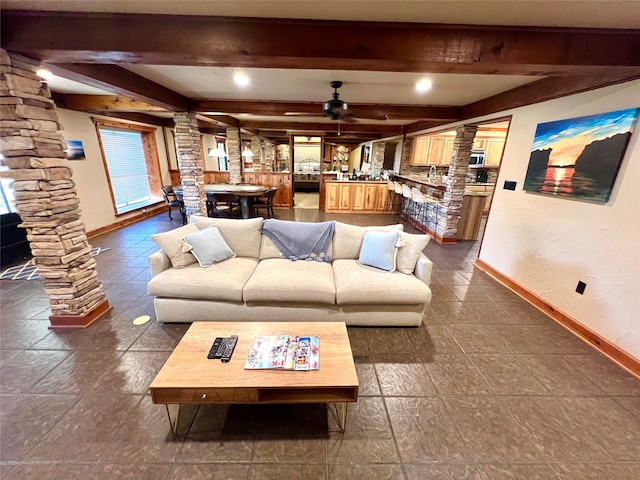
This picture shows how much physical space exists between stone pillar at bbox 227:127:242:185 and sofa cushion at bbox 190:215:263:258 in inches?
174

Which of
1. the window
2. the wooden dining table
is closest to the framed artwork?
the window

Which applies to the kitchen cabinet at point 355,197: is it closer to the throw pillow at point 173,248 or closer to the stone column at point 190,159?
the stone column at point 190,159

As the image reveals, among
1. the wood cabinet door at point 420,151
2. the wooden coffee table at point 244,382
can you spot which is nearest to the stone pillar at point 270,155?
the wood cabinet door at point 420,151

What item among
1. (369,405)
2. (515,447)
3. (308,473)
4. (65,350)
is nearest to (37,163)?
(65,350)

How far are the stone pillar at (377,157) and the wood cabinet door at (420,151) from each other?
1745 millimetres

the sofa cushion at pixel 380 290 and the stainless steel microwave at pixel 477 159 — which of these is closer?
the sofa cushion at pixel 380 290

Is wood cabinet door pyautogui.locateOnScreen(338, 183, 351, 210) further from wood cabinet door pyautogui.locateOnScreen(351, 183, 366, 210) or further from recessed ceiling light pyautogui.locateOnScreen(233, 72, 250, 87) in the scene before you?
recessed ceiling light pyautogui.locateOnScreen(233, 72, 250, 87)

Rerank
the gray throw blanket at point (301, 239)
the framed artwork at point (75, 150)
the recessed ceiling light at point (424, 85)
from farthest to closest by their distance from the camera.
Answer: the framed artwork at point (75, 150) < the recessed ceiling light at point (424, 85) < the gray throw blanket at point (301, 239)

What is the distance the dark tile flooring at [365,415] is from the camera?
1.37 metres

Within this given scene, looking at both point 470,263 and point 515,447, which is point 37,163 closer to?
point 515,447

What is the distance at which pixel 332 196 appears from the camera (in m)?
7.10

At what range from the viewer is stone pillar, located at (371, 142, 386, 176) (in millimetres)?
8758

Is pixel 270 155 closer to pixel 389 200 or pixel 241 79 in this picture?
pixel 389 200

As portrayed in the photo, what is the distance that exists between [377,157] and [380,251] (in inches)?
284
